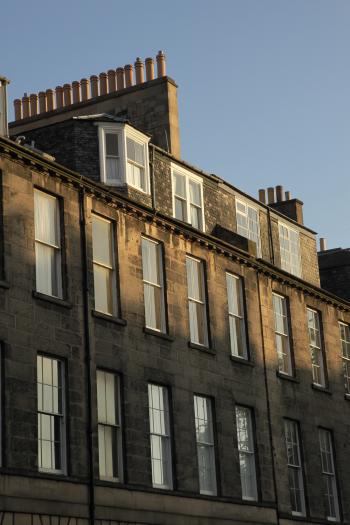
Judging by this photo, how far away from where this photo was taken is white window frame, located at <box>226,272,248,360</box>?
34153mm

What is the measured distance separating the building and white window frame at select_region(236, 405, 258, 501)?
57 mm

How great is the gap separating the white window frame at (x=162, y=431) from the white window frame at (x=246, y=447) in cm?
360

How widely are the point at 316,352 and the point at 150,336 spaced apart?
10525 mm

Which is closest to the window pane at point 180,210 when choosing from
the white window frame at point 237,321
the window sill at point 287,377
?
the white window frame at point 237,321

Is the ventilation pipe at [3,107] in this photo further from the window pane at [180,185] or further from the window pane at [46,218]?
the window pane at [180,185]

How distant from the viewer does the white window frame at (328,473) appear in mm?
36906

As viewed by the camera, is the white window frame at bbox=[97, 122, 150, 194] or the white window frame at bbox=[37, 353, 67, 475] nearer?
the white window frame at bbox=[37, 353, 67, 475]

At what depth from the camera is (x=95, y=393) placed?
27.2 m

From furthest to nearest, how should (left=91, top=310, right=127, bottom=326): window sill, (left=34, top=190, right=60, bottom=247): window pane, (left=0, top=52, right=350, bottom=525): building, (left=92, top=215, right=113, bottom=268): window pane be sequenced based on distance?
(left=92, top=215, right=113, bottom=268): window pane
(left=91, top=310, right=127, bottom=326): window sill
(left=34, top=190, right=60, bottom=247): window pane
(left=0, top=52, right=350, bottom=525): building

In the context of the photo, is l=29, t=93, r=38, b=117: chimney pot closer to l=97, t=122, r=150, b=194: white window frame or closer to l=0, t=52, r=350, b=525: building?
l=0, t=52, r=350, b=525: building

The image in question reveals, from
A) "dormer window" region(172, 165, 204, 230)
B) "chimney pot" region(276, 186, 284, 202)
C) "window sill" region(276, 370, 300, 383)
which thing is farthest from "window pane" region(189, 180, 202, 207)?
"chimney pot" region(276, 186, 284, 202)

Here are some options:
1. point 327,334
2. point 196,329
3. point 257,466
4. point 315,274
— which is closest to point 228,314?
point 196,329

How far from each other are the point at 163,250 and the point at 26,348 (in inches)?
278

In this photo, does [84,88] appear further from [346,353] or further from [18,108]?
[346,353]
